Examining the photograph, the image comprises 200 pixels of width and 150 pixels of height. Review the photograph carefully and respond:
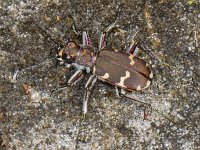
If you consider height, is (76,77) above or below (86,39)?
below

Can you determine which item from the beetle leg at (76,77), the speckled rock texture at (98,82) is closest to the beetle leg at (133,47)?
the speckled rock texture at (98,82)

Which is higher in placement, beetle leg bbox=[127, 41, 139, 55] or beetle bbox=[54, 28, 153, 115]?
beetle leg bbox=[127, 41, 139, 55]

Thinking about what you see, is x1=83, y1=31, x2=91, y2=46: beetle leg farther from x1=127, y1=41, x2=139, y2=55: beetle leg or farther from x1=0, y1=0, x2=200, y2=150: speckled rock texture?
x1=127, y1=41, x2=139, y2=55: beetle leg

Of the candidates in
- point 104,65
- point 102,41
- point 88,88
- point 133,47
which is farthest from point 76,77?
point 133,47

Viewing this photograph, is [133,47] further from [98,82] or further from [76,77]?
[76,77]

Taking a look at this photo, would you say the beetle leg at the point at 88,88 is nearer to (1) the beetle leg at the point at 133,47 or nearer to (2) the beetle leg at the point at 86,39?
(2) the beetle leg at the point at 86,39

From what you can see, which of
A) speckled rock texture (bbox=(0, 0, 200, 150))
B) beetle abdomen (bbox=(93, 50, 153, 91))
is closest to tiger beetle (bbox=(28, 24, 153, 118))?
beetle abdomen (bbox=(93, 50, 153, 91))

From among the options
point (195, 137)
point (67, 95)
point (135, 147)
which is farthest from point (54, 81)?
point (195, 137)
